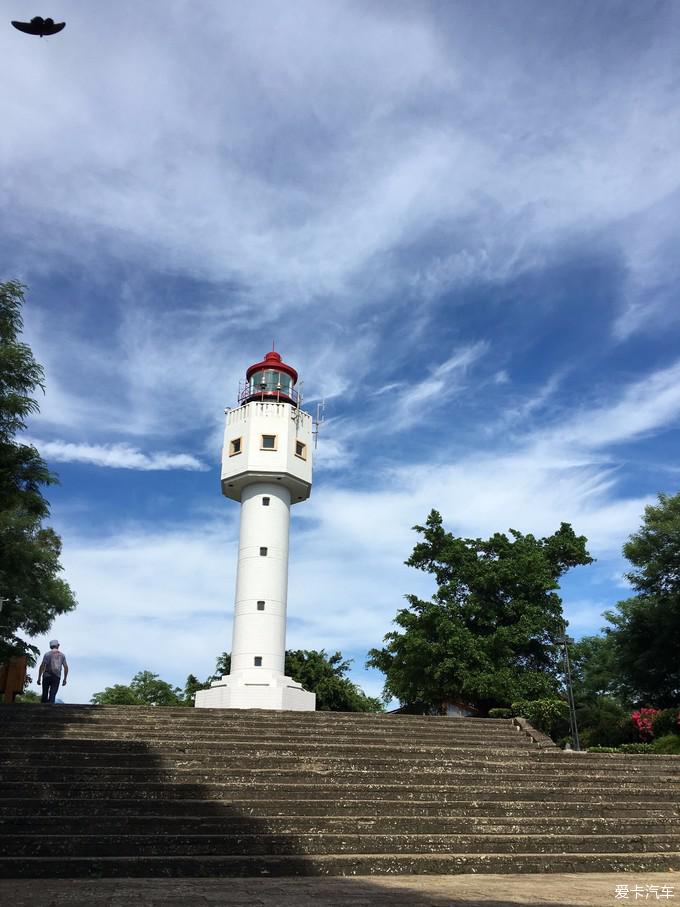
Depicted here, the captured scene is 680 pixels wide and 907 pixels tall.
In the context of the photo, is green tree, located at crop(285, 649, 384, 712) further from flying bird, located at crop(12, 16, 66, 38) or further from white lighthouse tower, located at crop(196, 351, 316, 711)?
flying bird, located at crop(12, 16, 66, 38)

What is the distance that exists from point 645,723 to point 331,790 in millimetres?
15056

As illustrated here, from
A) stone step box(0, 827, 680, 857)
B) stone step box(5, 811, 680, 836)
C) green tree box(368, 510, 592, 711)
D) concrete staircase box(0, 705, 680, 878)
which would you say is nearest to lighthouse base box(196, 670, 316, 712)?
green tree box(368, 510, 592, 711)

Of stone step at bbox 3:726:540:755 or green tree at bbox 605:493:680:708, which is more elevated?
green tree at bbox 605:493:680:708

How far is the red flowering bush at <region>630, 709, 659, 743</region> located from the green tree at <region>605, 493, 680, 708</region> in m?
4.08

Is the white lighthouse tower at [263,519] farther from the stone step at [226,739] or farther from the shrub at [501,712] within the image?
the stone step at [226,739]

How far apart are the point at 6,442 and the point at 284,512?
464 inches

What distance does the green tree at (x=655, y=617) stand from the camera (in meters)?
25.5

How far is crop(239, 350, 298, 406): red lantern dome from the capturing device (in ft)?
85.7

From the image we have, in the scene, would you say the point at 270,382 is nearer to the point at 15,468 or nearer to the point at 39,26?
the point at 15,468

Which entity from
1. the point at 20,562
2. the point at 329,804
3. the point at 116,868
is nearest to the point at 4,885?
the point at 116,868

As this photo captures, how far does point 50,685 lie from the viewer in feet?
53.4

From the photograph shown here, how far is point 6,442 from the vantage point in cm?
1409

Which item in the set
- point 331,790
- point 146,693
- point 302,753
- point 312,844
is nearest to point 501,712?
point 302,753

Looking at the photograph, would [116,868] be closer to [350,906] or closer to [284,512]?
[350,906]
